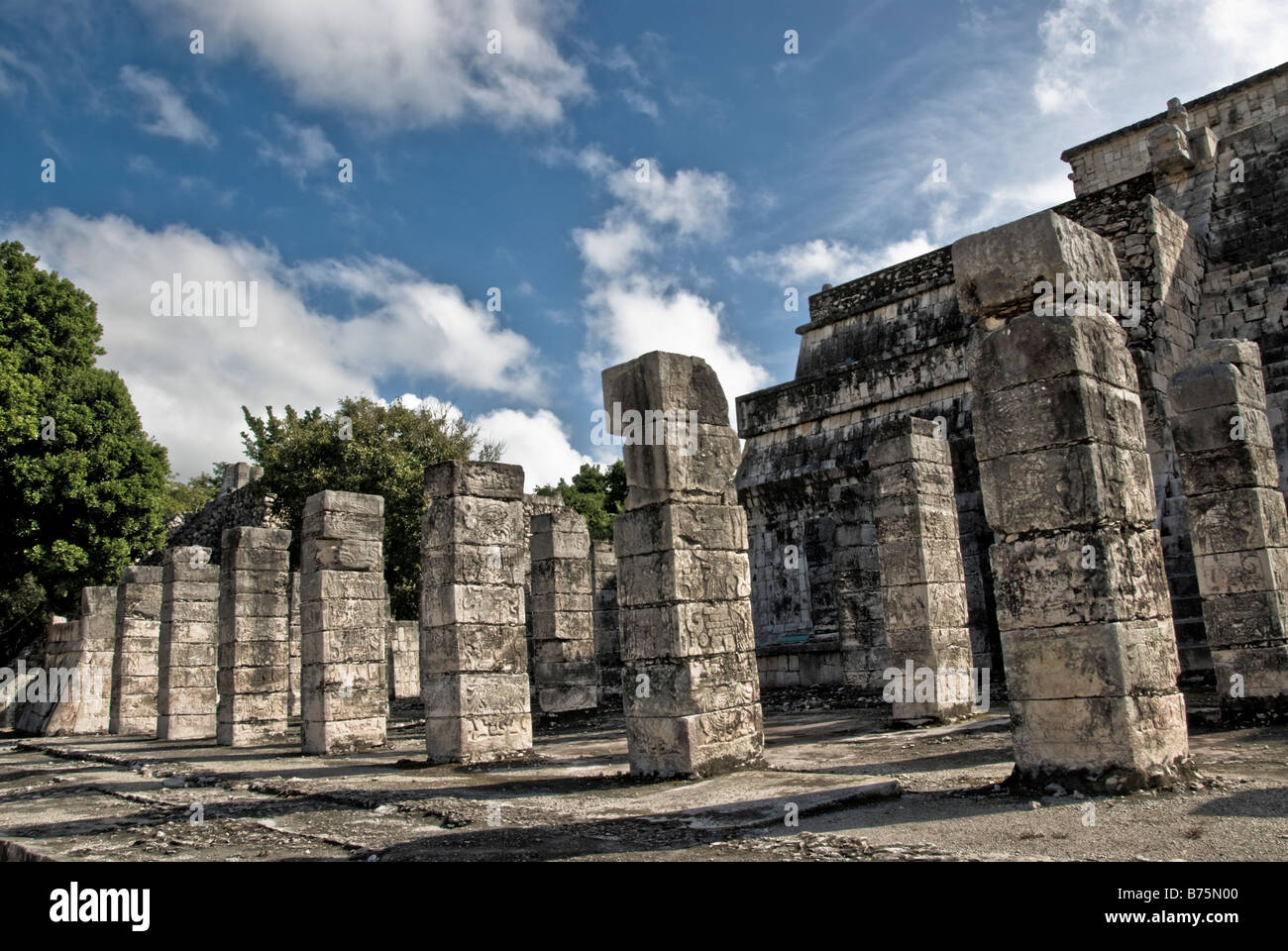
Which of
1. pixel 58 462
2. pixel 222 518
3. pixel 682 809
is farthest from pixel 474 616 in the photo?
pixel 222 518

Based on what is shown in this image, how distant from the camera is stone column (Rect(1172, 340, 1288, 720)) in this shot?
350 inches

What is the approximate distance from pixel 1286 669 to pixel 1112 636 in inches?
174

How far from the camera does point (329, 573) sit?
1207 centimetres

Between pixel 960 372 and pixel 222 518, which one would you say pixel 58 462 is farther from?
pixel 960 372

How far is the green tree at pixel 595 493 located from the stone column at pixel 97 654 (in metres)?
19.4

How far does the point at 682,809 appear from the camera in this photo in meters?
6.00

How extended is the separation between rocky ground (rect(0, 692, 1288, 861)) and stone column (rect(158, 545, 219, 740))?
218 inches

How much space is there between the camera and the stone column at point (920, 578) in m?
11.0

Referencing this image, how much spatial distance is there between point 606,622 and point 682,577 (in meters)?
11.1

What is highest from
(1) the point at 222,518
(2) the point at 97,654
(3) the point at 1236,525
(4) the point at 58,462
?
(1) the point at 222,518

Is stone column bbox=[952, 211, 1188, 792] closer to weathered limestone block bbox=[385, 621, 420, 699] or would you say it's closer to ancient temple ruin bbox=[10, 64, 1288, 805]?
ancient temple ruin bbox=[10, 64, 1288, 805]

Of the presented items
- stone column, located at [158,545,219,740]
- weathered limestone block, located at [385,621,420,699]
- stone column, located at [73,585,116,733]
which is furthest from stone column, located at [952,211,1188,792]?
stone column, located at [73,585,116,733]

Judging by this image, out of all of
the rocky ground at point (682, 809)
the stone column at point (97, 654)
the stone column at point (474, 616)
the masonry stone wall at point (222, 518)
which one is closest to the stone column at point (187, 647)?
the stone column at point (97, 654)

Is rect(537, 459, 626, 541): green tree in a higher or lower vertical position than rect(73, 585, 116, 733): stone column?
higher
